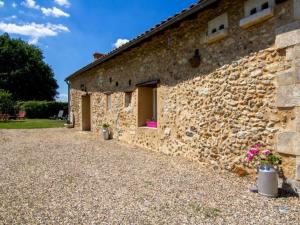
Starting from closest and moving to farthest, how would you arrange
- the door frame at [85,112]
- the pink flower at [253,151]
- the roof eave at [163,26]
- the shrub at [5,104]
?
1. the pink flower at [253,151]
2. the roof eave at [163,26]
3. the door frame at [85,112]
4. the shrub at [5,104]

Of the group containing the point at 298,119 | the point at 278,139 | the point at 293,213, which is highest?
the point at 298,119

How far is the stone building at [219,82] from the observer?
3758 mm

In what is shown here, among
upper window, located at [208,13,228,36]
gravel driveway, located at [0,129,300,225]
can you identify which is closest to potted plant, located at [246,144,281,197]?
gravel driveway, located at [0,129,300,225]

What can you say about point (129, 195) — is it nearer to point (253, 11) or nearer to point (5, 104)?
point (253, 11)

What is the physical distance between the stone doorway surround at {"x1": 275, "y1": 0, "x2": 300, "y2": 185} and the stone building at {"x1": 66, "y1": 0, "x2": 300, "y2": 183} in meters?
0.01

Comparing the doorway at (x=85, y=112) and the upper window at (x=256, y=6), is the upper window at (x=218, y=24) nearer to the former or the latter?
the upper window at (x=256, y=6)

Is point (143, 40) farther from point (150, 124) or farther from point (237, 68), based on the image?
point (237, 68)

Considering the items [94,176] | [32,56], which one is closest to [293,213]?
[94,176]

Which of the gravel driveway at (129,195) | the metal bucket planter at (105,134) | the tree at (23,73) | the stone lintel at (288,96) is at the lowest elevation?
the gravel driveway at (129,195)

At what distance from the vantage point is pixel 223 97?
484 cm

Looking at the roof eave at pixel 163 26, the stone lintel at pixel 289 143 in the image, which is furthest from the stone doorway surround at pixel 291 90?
the roof eave at pixel 163 26

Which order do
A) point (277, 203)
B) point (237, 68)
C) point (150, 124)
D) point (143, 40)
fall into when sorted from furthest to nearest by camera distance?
point (150, 124) → point (143, 40) → point (237, 68) → point (277, 203)

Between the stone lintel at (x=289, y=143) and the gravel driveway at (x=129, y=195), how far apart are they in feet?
2.18

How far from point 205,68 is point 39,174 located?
3887 mm
